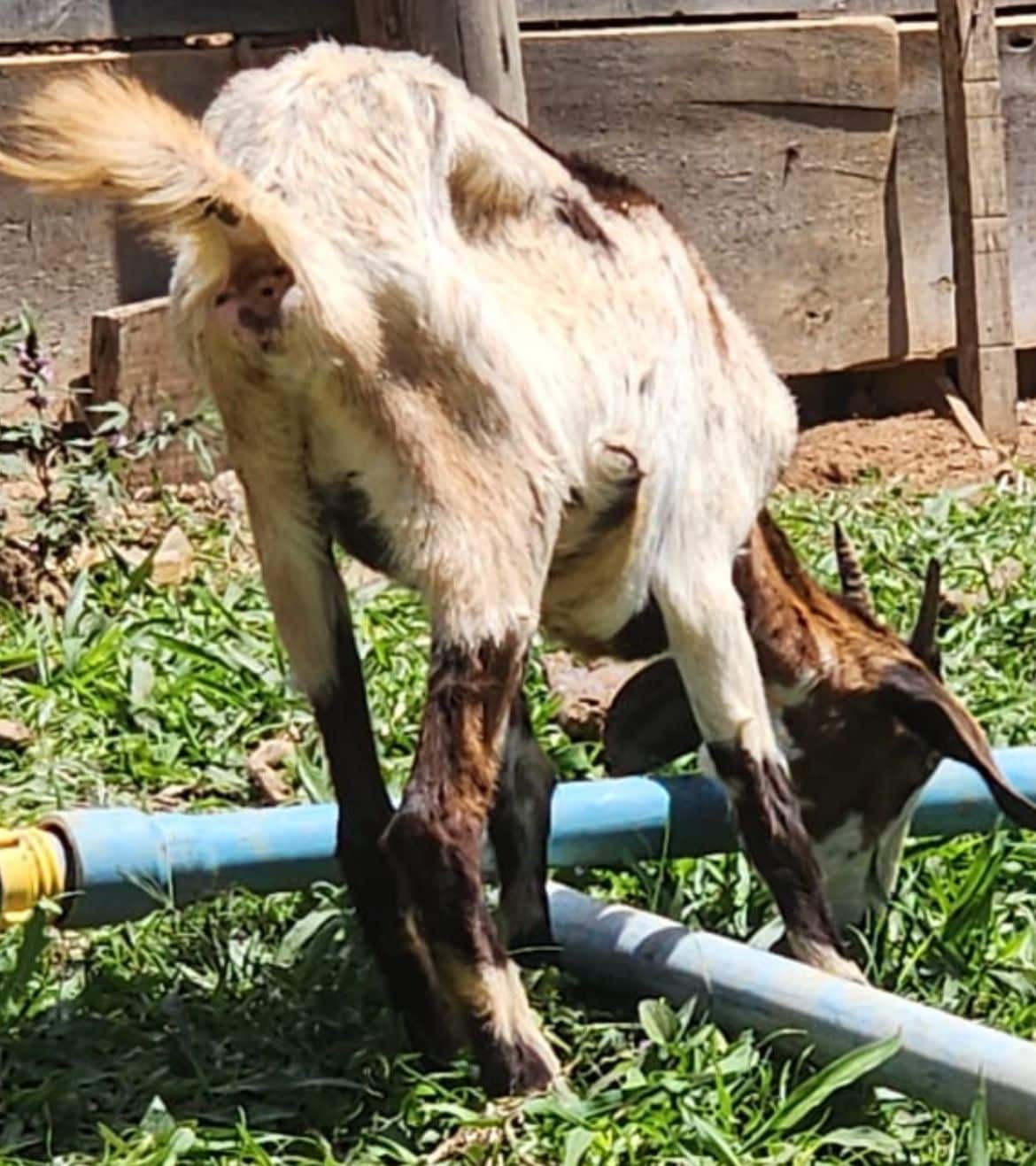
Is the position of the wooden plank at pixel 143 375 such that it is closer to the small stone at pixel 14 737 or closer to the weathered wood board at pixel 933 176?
the small stone at pixel 14 737

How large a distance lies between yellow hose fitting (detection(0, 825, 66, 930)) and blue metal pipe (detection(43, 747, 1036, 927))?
0.09ft

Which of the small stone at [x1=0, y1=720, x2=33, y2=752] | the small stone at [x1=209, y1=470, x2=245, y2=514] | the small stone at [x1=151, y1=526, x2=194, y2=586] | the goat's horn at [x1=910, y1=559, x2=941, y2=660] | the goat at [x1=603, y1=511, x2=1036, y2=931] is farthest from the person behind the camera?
the small stone at [x1=209, y1=470, x2=245, y2=514]

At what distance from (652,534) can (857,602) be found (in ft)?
2.96

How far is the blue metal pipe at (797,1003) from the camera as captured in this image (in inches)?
149

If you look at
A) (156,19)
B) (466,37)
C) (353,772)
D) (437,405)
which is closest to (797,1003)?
(353,772)

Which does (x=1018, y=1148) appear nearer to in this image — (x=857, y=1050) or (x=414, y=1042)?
(x=857, y=1050)

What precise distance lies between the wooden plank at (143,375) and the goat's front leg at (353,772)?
9.77ft

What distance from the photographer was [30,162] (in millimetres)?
3678

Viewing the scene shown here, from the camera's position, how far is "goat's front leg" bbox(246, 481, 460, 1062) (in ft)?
13.6

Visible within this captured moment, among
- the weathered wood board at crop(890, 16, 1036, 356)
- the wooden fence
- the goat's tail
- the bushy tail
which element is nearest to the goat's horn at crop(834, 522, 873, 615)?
the goat's tail

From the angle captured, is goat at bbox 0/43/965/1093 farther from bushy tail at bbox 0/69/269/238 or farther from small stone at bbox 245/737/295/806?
small stone at bbox 245/737/295/806

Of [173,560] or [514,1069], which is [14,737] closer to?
[173,560]

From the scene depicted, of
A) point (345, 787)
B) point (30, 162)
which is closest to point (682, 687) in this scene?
point (345, 787)

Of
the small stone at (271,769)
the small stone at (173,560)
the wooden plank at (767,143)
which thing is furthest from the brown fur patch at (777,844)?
the wooden plank at (767,143)
